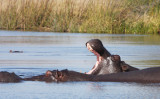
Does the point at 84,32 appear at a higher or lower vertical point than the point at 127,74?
lower

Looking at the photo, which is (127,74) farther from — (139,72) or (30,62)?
(30,62)

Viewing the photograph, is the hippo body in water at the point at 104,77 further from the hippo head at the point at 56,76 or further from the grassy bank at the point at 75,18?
the grassy bank at the point at 75,18

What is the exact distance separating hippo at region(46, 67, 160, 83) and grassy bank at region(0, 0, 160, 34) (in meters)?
15.0

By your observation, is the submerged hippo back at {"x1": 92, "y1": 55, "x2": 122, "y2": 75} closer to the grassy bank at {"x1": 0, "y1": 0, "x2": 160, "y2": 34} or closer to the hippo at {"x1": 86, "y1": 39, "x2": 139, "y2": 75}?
the hippo at {"x1": 86, "y1": 39, "x2": 139, "y2": 75}

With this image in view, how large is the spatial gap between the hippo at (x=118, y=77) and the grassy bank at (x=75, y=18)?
49.3 ft

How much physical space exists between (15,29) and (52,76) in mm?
16630

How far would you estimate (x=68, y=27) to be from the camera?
21938 millimetres

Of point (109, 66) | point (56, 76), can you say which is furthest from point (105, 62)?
point (56, 76)

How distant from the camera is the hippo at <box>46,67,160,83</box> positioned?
614cm

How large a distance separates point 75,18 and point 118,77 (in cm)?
1570

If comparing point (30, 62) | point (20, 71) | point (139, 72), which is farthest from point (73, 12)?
point (139, 72)

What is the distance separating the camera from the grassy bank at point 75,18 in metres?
21.5

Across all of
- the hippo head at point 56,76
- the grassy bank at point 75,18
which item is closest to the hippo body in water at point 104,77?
the hippo head at point 56,76

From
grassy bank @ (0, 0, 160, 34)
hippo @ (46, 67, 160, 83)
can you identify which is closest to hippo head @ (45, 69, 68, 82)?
hippo @ (46, 67, 160, 83)
